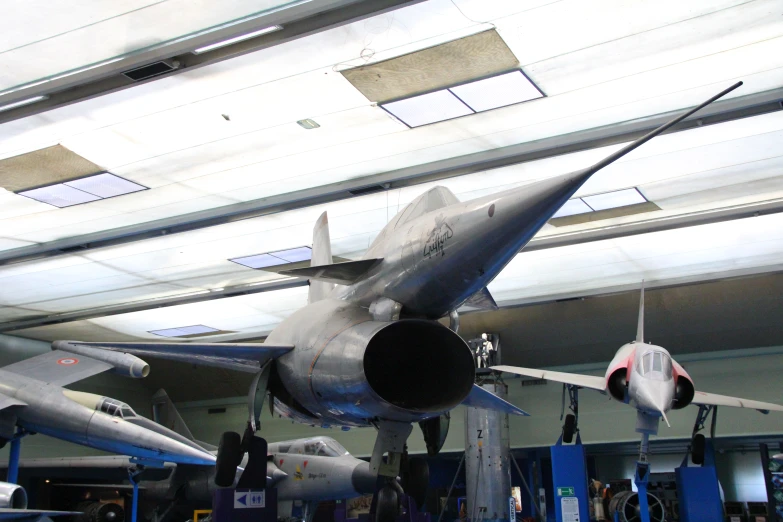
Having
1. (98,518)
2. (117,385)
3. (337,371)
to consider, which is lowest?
(98,518)

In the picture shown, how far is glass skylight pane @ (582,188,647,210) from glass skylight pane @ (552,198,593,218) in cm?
9

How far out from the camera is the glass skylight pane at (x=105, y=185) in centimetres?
859

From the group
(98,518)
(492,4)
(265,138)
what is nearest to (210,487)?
(98,518)

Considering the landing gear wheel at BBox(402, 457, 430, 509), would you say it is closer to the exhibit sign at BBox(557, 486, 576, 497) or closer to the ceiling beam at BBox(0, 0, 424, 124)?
the ceiling beam at BBox(0, 0, 424, 124)

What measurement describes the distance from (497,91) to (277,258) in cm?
562

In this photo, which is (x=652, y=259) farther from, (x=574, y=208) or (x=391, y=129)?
(x=391, y=129)

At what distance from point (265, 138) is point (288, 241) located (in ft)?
10.2

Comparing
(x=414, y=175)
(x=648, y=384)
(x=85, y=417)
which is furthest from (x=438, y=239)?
(x=85, y=417)

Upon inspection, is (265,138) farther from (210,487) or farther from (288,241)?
(210,487)

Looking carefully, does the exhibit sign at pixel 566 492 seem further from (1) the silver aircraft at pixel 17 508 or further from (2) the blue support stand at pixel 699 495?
(1) the silver aircraft at pixel 17 508

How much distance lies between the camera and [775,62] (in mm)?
6402

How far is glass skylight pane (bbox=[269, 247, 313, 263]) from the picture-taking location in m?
11.0

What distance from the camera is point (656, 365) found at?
8711mm

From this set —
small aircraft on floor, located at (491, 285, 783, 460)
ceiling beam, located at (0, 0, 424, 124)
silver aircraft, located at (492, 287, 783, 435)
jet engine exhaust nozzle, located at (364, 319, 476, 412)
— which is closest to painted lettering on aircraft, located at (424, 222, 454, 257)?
jet engine exhaust nozzle, located at (364, 319, 476, 412)
